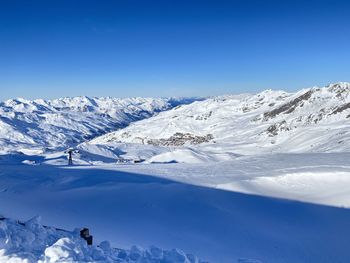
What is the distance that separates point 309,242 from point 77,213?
305 inches

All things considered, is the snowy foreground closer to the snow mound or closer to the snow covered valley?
the snow covered valley

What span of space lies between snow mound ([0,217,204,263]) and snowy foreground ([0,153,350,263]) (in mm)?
470

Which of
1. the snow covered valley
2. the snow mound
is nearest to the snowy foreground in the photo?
the snow covered valley

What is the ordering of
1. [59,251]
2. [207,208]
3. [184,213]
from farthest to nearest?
[207,208] < [184,213] < [59,251]

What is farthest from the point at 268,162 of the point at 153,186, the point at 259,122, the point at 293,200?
the point at 259,122

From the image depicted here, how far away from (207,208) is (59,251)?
8.71m

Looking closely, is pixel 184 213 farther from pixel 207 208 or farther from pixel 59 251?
pixel 59 251

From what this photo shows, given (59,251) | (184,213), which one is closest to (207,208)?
(184,213)

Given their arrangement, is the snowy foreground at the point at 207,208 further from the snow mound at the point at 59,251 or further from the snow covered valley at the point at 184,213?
the snow mound at the point at 59,251

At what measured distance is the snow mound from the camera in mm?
6043

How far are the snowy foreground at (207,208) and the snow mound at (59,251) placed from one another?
1.54 feet

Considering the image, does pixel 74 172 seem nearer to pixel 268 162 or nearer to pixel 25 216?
pixel 25 216

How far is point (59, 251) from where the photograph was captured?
6043 millimetres

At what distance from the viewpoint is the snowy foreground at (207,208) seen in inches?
450
